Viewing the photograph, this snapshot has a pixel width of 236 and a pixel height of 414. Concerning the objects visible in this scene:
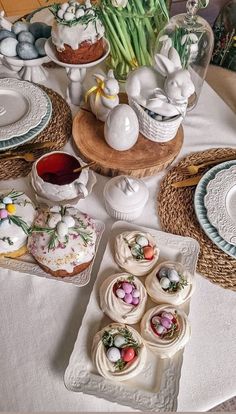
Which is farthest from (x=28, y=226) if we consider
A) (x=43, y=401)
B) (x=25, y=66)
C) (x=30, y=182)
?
(x=25, y=66)

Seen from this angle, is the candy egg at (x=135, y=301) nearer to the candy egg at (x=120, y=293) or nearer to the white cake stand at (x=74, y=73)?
the candy egg at (x=120, y=293)

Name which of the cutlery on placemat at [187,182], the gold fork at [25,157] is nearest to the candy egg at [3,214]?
the gold fork at [25,157]

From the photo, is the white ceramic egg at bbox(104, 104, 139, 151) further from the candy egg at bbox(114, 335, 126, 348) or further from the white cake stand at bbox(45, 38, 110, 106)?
the candy egg at bbox(114, 335, 126, 348)

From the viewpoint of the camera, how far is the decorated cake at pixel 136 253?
0.73 meters

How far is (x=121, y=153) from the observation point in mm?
927

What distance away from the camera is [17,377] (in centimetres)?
65

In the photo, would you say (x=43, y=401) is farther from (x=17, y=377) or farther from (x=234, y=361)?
(x=234, y=361)

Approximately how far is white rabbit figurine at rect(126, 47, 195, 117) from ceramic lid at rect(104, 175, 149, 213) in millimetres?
174

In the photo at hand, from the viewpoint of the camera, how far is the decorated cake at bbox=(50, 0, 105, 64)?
0.90 m

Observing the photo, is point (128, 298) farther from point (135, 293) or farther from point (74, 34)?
point (74, 34)

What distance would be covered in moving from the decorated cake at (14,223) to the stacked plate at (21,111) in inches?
7.7

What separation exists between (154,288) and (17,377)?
0.81 feet

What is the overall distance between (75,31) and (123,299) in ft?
1.87

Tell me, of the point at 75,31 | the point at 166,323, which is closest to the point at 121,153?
the point at 75,31
